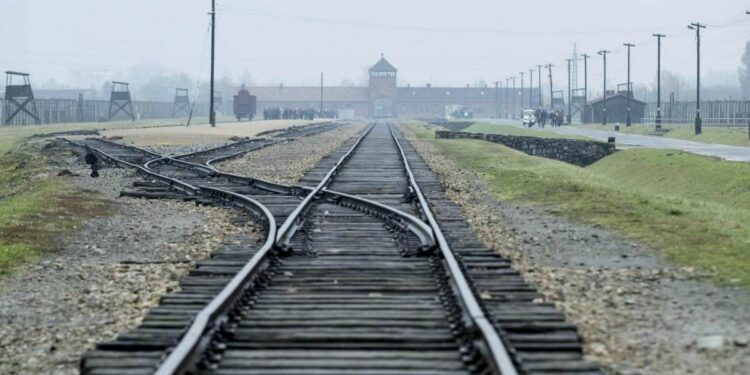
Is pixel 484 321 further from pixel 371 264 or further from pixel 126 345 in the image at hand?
pixel 371 264

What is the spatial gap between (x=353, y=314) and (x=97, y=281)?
357 centimetres

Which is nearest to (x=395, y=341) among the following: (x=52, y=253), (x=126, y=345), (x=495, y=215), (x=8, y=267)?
(x=126, y=345)

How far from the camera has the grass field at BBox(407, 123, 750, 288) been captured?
42.2 ft

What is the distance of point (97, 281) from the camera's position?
1083 cm

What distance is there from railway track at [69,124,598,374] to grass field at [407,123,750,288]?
2458 mm

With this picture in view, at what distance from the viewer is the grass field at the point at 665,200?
12.9 metres

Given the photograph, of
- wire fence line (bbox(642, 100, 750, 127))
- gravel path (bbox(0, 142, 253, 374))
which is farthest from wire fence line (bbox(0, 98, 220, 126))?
gravel path (bbox(0, 142, 253, 374))

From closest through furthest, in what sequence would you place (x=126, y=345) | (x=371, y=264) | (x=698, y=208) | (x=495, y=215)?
(x=126, y=345) < (x=371, y=264) < (x=495, y=215) < (x=698, y=208)

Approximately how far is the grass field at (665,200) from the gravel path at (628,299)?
50cm

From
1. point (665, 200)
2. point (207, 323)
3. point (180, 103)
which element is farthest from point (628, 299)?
point (180, 103)

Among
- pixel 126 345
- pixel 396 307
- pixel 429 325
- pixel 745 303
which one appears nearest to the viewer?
pixel 126 345

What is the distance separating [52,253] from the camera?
1284 cm

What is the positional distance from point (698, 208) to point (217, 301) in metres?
12.9

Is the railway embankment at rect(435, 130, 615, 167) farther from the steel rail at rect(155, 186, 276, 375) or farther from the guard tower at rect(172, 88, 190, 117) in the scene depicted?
the guard tower at rect(172, 88, 190, 117)
